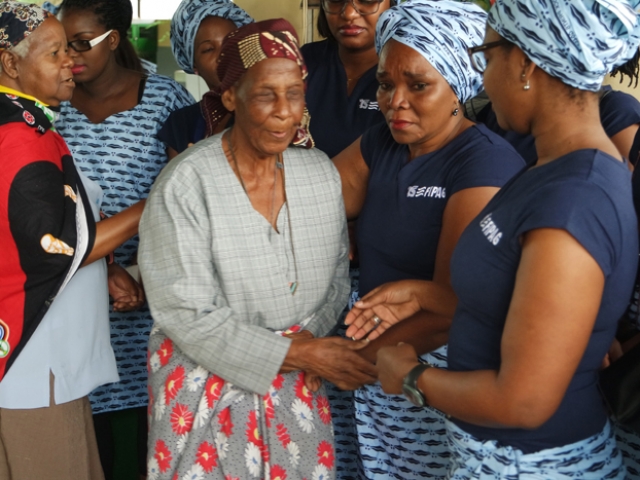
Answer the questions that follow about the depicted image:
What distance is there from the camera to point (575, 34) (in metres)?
1.37

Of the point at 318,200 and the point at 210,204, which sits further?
the point at 318,200

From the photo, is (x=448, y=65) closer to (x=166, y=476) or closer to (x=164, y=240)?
(x=164, y=240)

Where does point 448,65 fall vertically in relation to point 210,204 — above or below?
above

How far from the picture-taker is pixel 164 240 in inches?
80.2

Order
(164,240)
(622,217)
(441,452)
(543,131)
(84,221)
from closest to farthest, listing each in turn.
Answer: (622,217), (543,131), (164,240), (441,452), (84,221)

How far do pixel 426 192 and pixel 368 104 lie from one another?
741 mm

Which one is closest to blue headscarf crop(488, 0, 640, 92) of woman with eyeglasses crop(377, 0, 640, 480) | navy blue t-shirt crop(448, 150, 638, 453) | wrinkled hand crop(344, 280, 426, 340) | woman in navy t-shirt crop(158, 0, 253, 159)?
woman with eyeglasses crop(377, 0, 640, 480)

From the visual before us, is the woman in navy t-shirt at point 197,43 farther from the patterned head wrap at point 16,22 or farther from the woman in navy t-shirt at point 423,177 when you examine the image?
the woman in navy t-shirt at point 423,177

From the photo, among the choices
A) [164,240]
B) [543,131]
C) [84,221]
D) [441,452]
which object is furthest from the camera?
[84,221]

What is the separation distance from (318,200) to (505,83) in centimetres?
86

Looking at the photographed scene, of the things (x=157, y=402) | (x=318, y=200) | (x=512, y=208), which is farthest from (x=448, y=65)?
(x=157, y=402)

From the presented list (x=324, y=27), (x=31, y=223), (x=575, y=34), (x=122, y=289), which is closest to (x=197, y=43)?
(x=324, y=27)

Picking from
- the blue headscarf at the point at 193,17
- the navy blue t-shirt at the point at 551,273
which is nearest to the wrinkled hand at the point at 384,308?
the navy blue t-shirt at the point at 551,273

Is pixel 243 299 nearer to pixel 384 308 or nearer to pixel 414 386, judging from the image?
pixel 384 308
